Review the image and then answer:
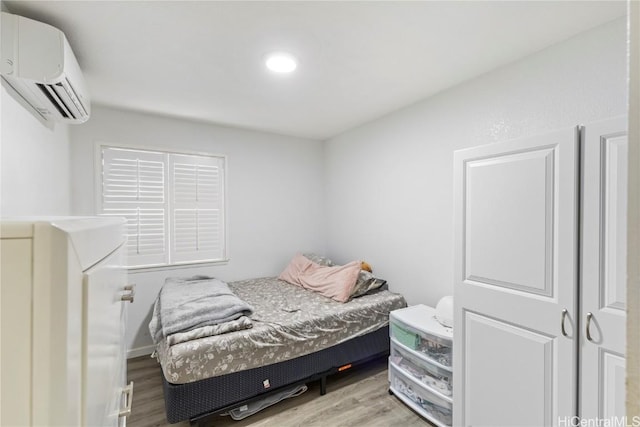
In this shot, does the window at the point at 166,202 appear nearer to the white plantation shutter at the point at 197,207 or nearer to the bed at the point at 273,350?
the white plantation shutter at the point at 197,207

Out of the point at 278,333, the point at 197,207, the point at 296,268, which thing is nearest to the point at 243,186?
the point at 197,207

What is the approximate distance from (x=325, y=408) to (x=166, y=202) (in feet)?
8.22

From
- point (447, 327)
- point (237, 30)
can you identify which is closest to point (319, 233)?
point (447, 327)

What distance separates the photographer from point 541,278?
4.30 feet

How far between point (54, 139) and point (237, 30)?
5.63 feet

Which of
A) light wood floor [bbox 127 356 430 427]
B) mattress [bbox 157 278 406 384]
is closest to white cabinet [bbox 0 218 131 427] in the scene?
mattress [bbox 157 278 406 384]

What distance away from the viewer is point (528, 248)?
1361 mm

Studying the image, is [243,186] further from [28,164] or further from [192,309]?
[28,164]

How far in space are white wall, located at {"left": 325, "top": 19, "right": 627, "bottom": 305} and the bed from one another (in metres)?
0.51

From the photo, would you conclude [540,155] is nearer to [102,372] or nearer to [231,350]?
[102,372]

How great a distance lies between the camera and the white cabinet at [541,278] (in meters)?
1.13

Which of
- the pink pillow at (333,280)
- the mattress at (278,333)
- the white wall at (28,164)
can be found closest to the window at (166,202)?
the white wall at (28,164)

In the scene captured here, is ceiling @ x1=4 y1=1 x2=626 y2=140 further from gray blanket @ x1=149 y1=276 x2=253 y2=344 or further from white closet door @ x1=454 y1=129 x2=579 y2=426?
gray blanket @ x1=149 y1=276 x2=253 y2=344

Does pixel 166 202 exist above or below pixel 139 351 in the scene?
above
